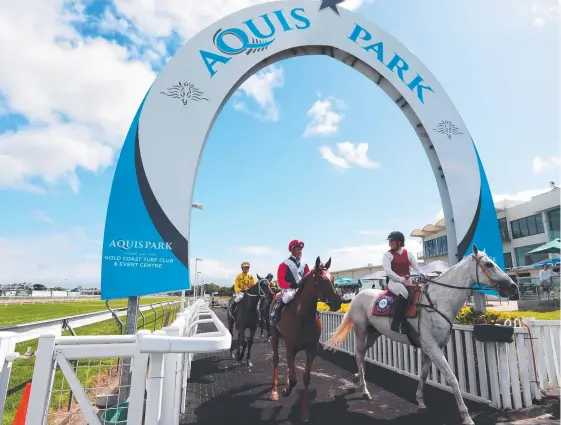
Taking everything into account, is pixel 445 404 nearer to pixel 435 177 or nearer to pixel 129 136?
pixel 435 177

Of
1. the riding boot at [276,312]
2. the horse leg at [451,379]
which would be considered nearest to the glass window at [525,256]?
the horse leg at [451,379]

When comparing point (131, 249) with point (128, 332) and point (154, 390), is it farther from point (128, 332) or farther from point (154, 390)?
point (154, 390)

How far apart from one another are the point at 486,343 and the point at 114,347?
16.4ft

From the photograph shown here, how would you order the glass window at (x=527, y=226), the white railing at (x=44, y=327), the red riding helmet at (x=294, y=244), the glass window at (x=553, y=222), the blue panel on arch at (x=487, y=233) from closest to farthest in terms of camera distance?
the white railing at (x=44, y=327) < the red riding helmet at (x=294, y=244) < the blue panel on arch at (x=487, y=233) < the glass window at (x=553, y=222) < the glass window at (x=527, y=226)

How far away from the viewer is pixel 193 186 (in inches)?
207

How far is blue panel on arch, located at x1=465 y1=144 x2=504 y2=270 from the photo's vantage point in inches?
264

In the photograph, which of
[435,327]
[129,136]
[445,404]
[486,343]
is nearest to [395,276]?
[435,327]

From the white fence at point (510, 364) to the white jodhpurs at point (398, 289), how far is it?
123 centimetres

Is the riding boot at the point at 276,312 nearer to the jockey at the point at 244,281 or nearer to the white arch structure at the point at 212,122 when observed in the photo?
the white arch structure at the point at 212,122

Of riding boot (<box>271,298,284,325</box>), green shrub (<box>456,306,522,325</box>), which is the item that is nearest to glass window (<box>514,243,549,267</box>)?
green shrub (<box>456,306,522,325</box>)

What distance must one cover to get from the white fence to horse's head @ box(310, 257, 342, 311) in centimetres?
242

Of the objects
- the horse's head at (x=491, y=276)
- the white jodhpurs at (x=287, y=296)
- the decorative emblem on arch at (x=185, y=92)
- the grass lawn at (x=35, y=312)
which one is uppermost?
the decorative emblem on arch at (x=185, y=92)

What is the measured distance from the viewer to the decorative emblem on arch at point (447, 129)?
7121 millimetres

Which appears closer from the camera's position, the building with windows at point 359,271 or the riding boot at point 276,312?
the riding boot at point 276,312
